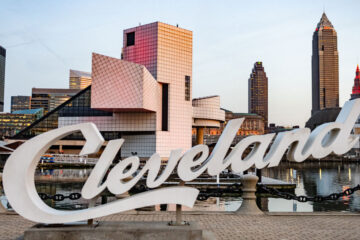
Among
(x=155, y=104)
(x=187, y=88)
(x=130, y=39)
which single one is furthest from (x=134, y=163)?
(x=130, y=39)

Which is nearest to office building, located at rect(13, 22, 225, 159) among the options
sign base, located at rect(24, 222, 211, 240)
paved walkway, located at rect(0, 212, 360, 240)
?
paved walkway, located at rect(0, 212, 360, 240)

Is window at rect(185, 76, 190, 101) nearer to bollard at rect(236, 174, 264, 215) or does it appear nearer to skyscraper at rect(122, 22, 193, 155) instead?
skyscraper at rect(122, 22, 193, 155)

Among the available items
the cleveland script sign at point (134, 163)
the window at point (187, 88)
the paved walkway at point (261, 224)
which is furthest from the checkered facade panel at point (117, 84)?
the cleveland script sign at point (134, 163)

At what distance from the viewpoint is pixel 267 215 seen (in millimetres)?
14219

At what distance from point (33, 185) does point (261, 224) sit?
7.16 meters

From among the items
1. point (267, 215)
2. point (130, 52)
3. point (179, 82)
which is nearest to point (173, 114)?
point (179, 82)

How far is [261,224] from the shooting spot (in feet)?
40.9

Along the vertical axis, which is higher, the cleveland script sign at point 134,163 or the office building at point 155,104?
the office building at point 155,104

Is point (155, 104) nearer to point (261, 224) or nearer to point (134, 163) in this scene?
point (261, 224)

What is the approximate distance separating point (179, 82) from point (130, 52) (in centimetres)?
1046

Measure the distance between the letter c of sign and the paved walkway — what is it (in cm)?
172

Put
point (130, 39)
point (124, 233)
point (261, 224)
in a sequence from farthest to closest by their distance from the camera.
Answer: point (130, 39) → point (261, 224) → point (124, 233)

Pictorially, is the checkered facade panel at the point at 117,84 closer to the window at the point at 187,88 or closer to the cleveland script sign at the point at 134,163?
the window at the point at 187,88

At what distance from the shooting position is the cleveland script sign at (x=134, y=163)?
9.30m
